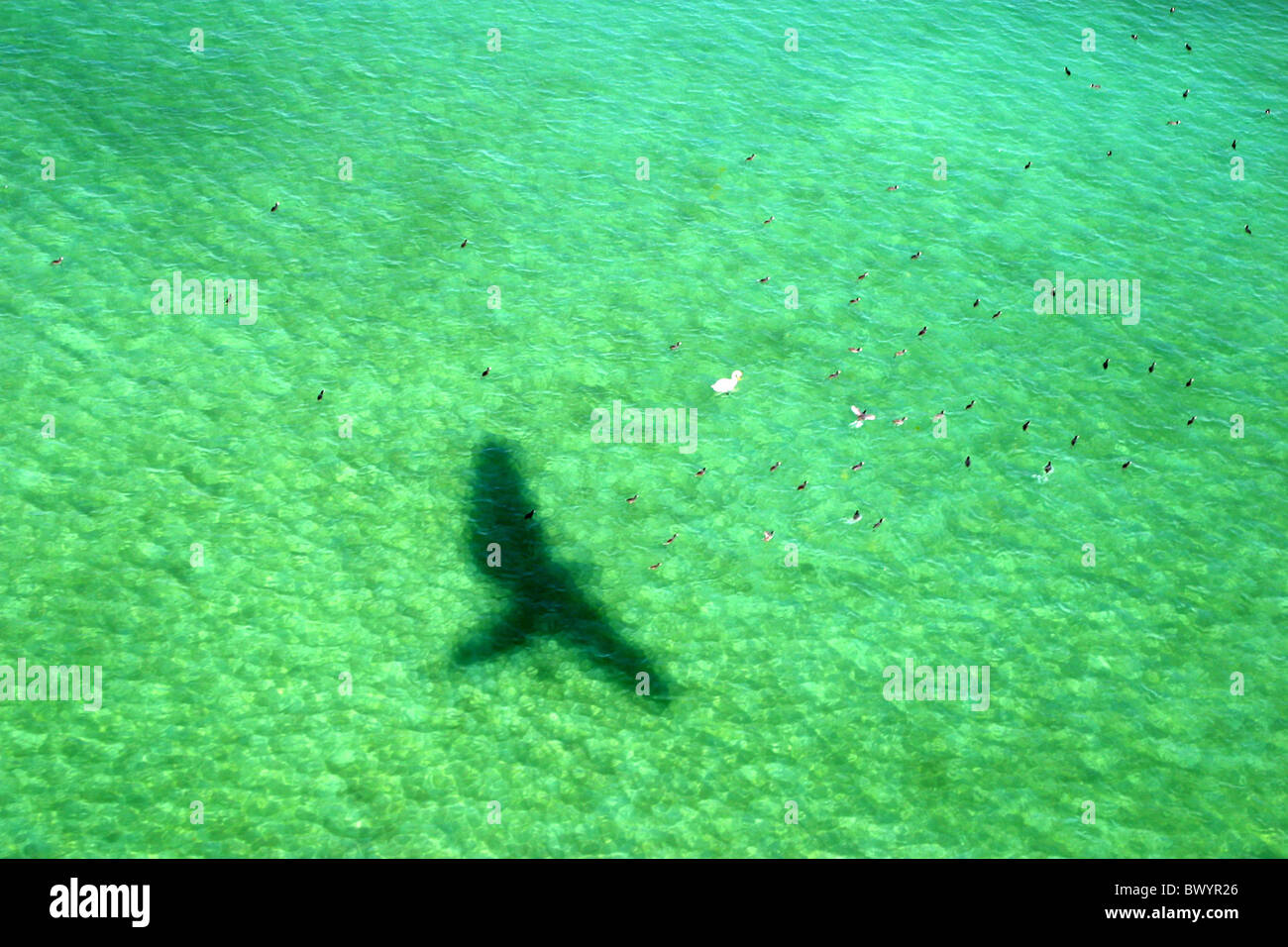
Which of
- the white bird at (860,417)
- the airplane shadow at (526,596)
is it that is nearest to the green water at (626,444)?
the airplane shadow at (526,596)

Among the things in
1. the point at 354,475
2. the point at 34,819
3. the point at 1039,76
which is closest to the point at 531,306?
the point at 354,475

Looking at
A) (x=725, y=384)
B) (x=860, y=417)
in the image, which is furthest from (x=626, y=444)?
(x=860, y=417)

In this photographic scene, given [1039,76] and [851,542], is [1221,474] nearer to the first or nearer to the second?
[851,542]

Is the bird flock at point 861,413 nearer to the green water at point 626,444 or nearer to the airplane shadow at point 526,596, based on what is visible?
the green water at point 626,444

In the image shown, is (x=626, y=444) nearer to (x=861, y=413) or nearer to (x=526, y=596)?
(x=526, y=596)

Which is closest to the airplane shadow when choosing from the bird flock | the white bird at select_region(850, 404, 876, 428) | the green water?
the green water

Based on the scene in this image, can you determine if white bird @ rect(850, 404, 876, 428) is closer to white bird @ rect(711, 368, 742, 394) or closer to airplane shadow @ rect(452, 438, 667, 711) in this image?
white bird @ rect(711, 368, 742, 394)
